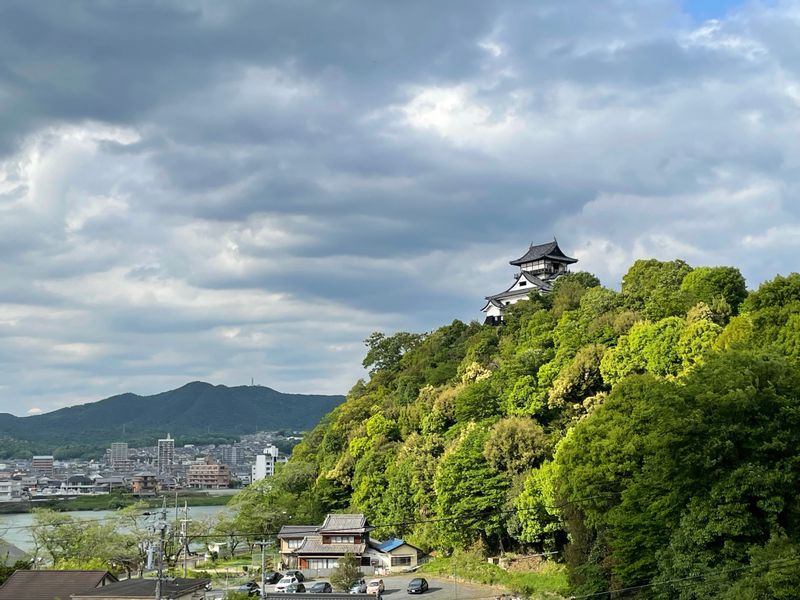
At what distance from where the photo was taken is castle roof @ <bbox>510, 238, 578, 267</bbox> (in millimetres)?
67312

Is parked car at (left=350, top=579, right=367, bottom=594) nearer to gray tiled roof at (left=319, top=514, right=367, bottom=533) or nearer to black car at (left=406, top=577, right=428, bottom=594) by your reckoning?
black car at (left=406, top=577, right=428, bottom=594)

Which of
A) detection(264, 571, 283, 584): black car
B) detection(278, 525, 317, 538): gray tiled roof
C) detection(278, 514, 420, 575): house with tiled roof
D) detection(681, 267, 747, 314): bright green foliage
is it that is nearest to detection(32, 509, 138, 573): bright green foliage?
detection(264, 571, 283, 584): black car

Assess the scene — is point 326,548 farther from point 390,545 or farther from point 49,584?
point 49,584

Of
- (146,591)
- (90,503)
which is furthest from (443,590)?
(90,503)

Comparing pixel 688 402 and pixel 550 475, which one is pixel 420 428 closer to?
pixel 550 475

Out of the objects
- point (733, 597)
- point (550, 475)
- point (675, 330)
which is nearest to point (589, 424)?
point (550, 475)

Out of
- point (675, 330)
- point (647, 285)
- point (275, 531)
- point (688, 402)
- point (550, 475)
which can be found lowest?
point (275, 531)

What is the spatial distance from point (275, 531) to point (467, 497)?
18.3m

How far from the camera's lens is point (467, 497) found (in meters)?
38.4

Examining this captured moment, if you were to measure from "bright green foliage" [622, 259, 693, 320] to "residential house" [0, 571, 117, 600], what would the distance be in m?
24.7

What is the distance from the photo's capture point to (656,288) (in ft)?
134

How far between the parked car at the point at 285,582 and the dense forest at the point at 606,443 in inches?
274

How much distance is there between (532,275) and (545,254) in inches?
108

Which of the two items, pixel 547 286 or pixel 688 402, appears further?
pixel 547 286
